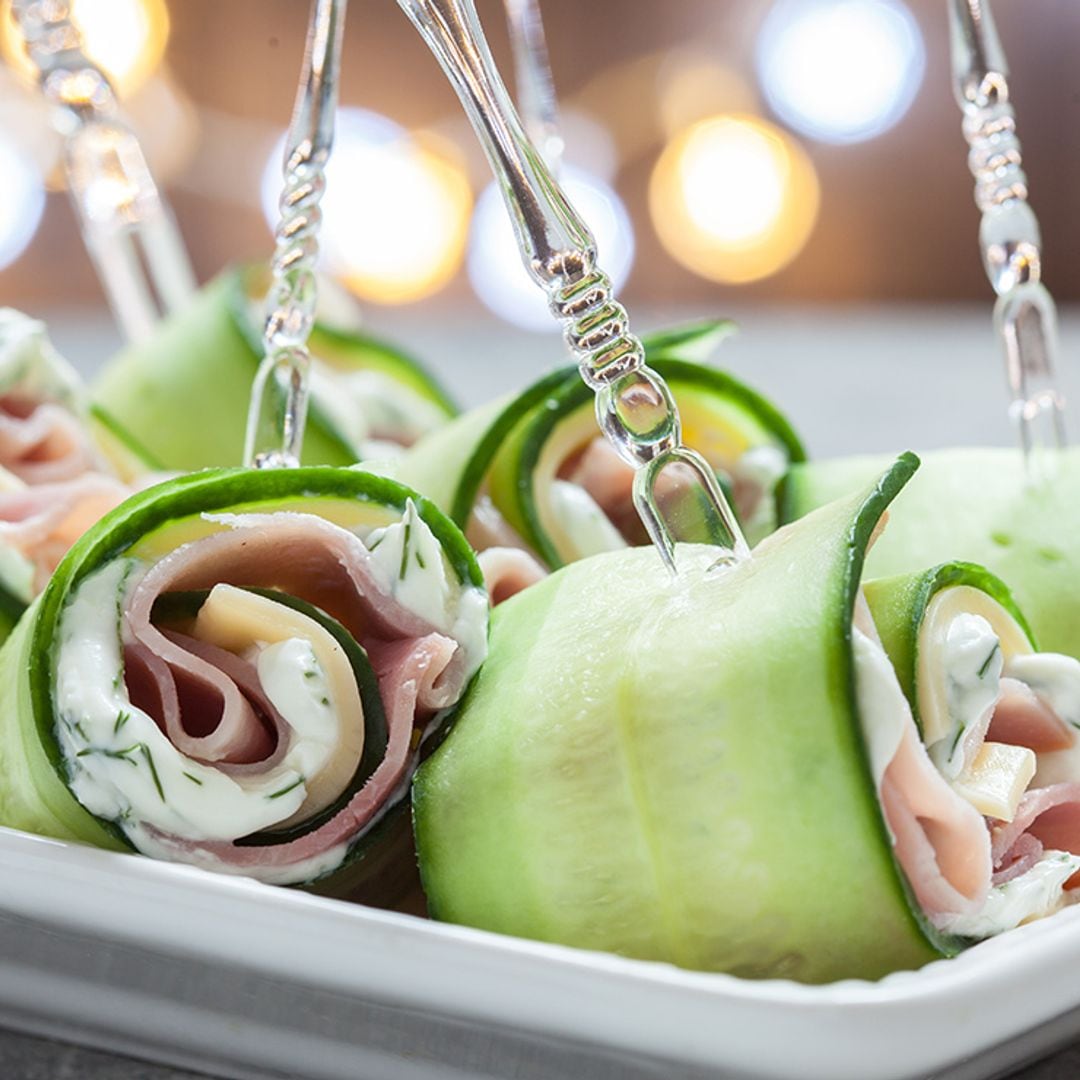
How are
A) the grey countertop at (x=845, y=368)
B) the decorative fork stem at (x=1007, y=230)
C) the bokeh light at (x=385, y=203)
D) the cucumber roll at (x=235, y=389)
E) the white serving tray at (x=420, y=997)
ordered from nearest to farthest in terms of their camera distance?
the white serving tray at (x=420, y=997) < the decorative fork stem at (x=1007, y=230) < the cucumber roll at (x=235, y=389) < the grey countertop at (x=845, y=368) < the bokeh light at (x=385, y=203)

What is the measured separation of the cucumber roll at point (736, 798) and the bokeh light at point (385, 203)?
368 cm

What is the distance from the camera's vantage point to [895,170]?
175 inches

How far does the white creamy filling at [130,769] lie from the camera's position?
64cm

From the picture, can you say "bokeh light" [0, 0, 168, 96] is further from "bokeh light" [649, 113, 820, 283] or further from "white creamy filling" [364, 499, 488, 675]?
"white creamy filling" [364, 499, 488, 675]

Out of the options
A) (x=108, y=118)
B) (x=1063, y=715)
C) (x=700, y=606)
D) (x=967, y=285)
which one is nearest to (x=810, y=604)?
(x=700, y=606)

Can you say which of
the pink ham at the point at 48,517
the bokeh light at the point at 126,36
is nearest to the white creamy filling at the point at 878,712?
the pink ham at the point at 48,517

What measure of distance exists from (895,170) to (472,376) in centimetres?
251

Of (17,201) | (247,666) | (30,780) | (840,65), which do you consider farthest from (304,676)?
(17,201)

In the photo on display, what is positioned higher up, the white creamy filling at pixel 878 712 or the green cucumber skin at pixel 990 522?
the white creamy filling at pixel 878 712

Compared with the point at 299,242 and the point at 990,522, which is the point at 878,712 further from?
the point at 299,242

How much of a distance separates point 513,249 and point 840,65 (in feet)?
3.51

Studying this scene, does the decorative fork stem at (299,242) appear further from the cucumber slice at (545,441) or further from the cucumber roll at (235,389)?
the cucumber roll at (235,389)

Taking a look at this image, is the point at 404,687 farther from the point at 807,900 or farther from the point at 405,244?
the point at 405,244

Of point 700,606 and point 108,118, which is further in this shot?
point 108,118
